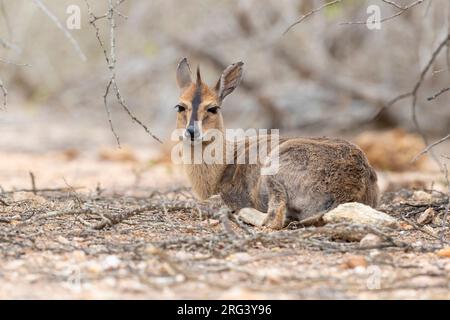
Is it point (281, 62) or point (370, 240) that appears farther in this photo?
point (281, 62)

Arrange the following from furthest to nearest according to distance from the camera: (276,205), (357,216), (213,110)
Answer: (213,110)
(276,205)
(357,216)

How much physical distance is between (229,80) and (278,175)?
141cm

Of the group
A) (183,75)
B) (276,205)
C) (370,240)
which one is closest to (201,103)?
(183,75)

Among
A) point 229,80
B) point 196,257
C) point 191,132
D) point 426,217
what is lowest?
point 196,257

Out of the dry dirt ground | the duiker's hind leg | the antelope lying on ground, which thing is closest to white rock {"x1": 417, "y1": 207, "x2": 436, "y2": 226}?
the dry dirt ground

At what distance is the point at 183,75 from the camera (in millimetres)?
7012

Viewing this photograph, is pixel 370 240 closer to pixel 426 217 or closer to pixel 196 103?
pixel 426 217

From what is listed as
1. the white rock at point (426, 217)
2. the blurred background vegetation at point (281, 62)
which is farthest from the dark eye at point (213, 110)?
the blurred background vegetation at point (281, 62)

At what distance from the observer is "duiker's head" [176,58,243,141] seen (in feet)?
20.9

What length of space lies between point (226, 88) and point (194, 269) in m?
3.09

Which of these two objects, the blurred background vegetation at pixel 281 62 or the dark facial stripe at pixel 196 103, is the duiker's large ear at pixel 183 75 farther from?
the blurred background vegetation at pixel 281 62

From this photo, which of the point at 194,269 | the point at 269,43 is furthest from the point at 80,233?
the point at 269,43

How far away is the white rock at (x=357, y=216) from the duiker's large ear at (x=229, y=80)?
199 cm
